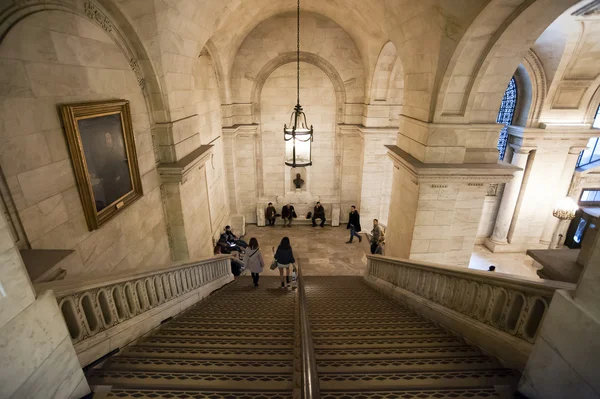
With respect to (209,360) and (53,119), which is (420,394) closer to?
(209,360)

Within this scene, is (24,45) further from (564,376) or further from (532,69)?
(532,69)

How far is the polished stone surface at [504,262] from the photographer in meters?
10.1

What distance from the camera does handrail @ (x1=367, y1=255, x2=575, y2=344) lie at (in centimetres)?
210

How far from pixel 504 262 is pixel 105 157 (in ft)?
39.2

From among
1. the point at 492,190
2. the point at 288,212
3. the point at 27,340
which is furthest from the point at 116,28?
the point at 492,190

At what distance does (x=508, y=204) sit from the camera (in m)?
10.6

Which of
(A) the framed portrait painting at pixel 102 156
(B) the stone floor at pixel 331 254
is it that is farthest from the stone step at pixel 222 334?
(B) the stone floor at pixel 331 254

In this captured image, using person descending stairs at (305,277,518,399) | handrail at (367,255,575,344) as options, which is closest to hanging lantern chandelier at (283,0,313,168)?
handrail at (367,255,575,344)

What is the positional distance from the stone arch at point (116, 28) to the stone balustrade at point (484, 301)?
14.8 ft

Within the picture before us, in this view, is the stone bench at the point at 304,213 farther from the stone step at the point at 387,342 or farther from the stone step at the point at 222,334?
the stone step at the point at 387,342

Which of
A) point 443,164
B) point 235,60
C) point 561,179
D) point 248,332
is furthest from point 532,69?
point 248,332

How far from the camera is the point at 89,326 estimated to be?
237 centimetres

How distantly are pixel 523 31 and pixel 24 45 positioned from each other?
595cm

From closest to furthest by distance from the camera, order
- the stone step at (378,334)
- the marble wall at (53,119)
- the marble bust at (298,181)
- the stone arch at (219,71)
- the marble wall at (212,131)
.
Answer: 1. the marble wall at (53,119)
2. the stone step at (378,334)
3. the marble wall at (212,131)
4. the stone arch at (219,71)
5. the marble bust at (298,181)
